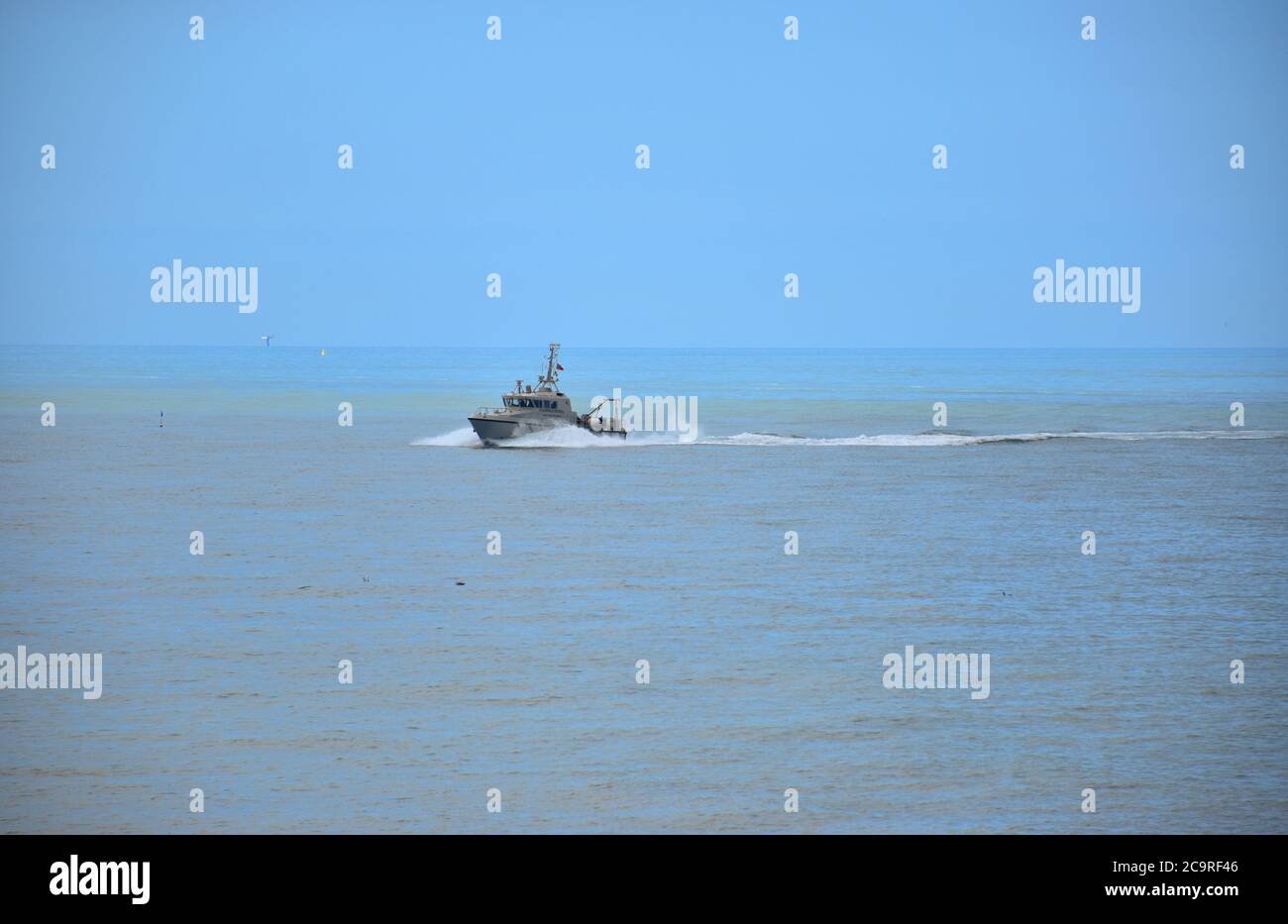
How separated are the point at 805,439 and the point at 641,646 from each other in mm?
66811

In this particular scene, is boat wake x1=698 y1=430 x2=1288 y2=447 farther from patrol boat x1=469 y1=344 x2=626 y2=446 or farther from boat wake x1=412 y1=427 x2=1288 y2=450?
patrol boat x1=469 y1=344 x2=626 y2=446

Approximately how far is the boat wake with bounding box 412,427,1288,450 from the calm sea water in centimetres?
1419

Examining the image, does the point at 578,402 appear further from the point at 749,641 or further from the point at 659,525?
the point at 749,641

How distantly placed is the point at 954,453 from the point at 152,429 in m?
54.8

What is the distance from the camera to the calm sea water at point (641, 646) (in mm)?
23000

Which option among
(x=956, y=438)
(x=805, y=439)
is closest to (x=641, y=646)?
(x=805, y=439)

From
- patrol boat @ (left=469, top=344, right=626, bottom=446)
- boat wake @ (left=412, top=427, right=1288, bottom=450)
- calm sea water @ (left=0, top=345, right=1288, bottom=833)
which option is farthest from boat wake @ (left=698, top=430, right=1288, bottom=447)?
calm sea water @ (left=0, top=345, right=1288, bottom=833)

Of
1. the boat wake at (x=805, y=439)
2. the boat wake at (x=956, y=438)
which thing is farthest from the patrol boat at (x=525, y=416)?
the boat wake at (x=956, y=438)

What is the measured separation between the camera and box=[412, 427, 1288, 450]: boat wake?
289ft

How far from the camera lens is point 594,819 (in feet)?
71.9

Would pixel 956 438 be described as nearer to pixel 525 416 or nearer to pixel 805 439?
pixel 805 439

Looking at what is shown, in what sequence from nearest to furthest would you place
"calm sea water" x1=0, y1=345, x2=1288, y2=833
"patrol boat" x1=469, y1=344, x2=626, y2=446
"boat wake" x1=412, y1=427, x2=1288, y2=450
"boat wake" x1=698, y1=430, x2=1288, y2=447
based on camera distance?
1. "calm sea water" x1=0, y1=345, x2=1288, y2=833
2. "patrol boat" x1=469, y1=344, x2=626, y2=446
3. "boat wake" x1=412, y1=427, x2=1288, y2=450
4. "boat wake" x1=698, y1=430, x2=1288, y2=447

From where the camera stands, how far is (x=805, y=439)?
99000 mm
